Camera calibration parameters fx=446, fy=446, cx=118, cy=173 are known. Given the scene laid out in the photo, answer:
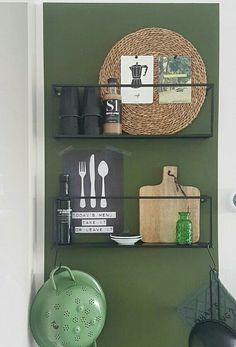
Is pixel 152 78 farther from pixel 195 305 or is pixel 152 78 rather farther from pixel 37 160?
pixel 195 305

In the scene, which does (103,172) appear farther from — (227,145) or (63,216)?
(227,145)

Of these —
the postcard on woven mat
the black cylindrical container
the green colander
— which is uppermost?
the postcard on woven mat

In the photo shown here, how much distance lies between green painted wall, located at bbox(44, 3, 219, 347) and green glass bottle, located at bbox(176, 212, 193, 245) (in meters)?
0.11

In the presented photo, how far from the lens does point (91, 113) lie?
Result: 1.51m

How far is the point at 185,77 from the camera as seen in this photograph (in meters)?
1.60

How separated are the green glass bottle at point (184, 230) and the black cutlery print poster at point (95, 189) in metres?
0.21

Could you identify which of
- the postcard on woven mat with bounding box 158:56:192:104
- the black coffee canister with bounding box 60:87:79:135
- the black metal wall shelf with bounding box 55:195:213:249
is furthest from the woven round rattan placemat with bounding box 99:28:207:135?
the black metal wall shelf with bounding box 55:195:213:249

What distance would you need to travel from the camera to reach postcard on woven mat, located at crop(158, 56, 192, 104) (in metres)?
1.60

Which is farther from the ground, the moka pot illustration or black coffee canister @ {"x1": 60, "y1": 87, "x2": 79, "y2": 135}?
the moka pot illustration

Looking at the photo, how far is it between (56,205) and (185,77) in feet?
2.13

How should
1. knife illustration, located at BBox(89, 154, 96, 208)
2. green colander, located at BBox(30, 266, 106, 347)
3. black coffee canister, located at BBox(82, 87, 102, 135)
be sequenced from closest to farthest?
green colander, located at BBox(30, 266, 106, 347)
black coffee canister, located at BBox(82, 87, 102, 135)
knife illustration, located at BBox(89, 154, 96, 208)

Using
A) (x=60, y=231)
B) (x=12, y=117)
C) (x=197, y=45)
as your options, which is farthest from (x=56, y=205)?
(x=197, y=45)

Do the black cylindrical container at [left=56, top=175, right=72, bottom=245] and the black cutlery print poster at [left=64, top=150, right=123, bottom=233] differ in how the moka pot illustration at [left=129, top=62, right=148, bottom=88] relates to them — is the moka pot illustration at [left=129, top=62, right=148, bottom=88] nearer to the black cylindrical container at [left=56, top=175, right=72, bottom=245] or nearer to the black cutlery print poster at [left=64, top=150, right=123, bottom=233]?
the black cutlery print poster at [left=64, top=150, right=123, bottom=233]

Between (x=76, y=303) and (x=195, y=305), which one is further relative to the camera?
(x=195, y=305)
